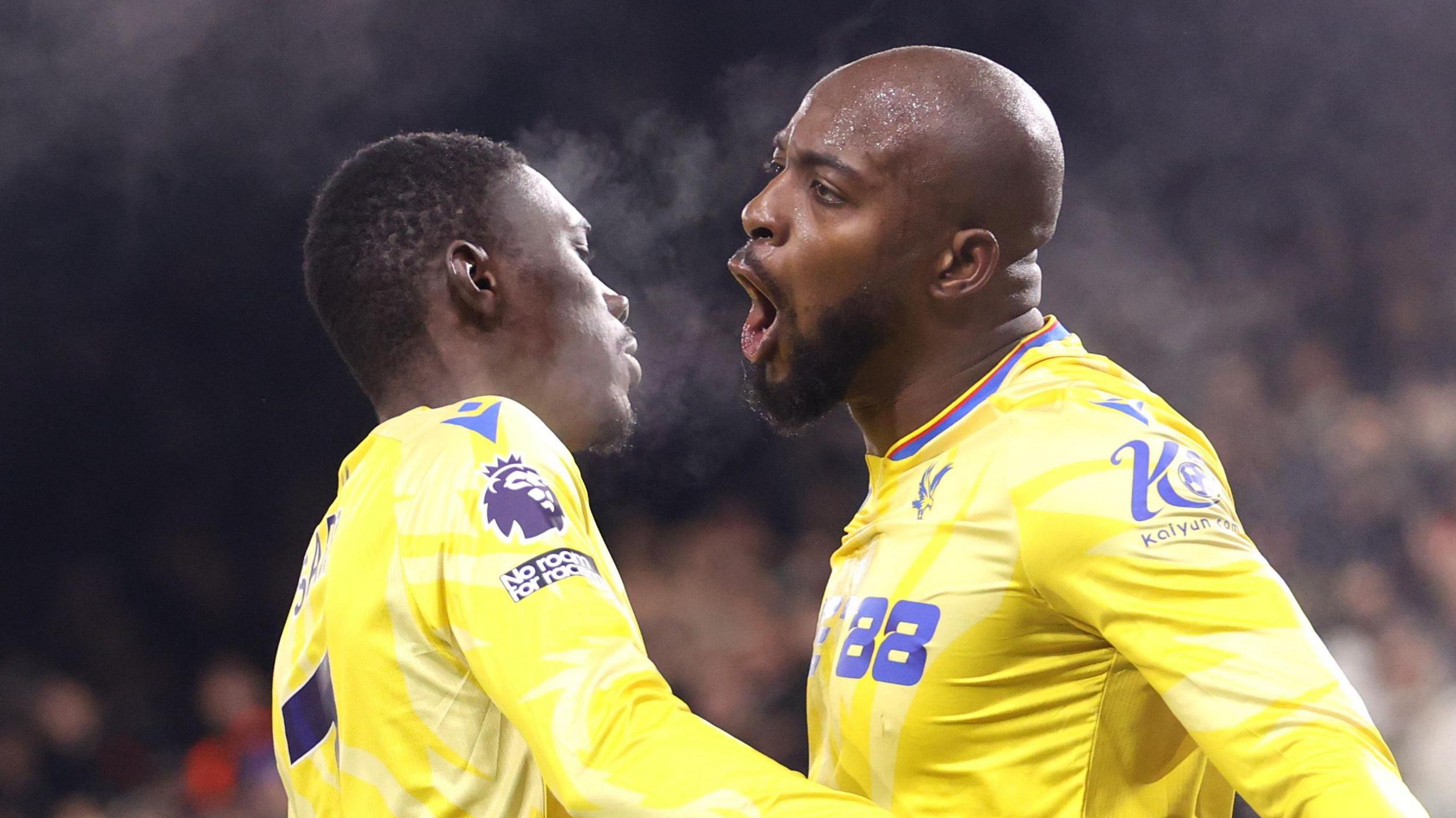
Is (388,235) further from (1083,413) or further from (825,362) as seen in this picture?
(1083,413)

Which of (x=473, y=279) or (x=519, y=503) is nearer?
(x=519, y=503)

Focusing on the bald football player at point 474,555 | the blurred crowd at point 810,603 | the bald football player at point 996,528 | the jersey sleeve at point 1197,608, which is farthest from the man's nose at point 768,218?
the blurred crowd at point 810,603

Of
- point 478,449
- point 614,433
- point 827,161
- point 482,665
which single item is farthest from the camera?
point 614,433

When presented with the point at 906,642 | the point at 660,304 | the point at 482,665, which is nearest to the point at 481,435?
the point at 482,665

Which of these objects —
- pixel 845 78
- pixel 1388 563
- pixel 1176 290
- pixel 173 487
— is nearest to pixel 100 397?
pixel 173 487

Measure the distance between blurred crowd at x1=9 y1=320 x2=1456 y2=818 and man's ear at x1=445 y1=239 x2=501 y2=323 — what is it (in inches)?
78.4

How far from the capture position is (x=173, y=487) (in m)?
3.36

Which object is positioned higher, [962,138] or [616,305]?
[616,305]

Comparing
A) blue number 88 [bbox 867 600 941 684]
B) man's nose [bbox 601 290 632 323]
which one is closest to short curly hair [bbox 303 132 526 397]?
man's nose [bbox 601 290 632 323]

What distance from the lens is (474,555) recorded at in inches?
50.3

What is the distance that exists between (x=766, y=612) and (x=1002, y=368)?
7.55 feet

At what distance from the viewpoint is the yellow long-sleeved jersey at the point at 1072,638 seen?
3.55 feet

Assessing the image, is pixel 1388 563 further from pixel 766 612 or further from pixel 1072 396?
pixel 1072 396

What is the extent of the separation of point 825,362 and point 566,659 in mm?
524
